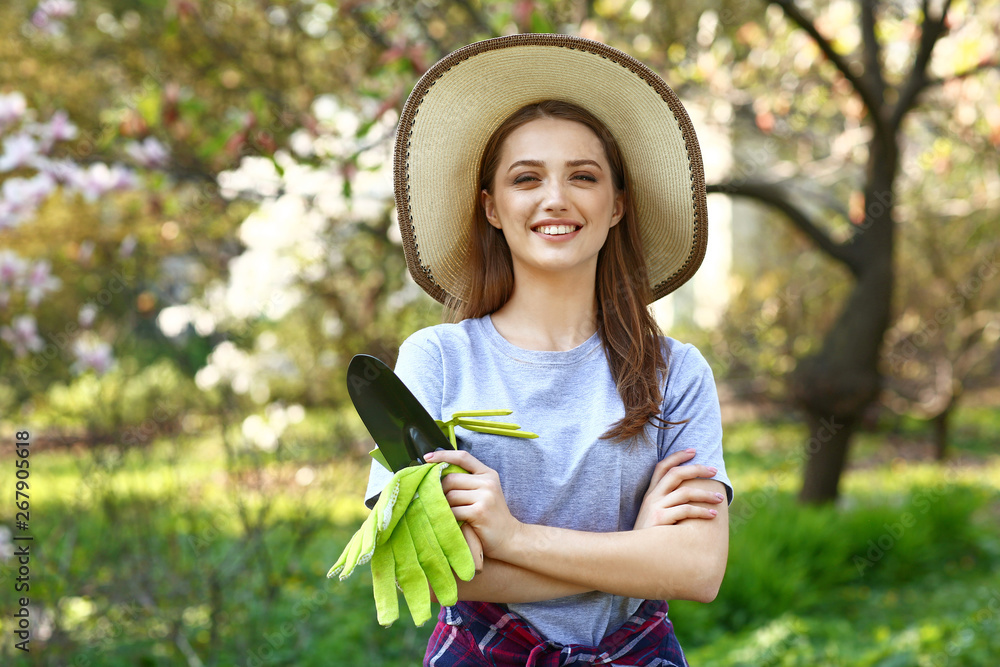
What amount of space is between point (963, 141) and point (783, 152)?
2.41 metres

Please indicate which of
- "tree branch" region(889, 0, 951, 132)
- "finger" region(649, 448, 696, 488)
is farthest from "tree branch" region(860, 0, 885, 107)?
"finger" region(649, 448, 696, 488)

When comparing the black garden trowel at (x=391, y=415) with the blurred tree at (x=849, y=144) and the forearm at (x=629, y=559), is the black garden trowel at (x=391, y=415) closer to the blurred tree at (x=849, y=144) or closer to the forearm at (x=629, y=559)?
the forearm at (x=629, y=559)

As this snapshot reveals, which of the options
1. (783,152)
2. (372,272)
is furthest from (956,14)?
(372,272)

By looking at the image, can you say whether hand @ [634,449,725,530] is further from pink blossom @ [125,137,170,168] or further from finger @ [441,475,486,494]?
pink blossom @ [125,137,170,168]

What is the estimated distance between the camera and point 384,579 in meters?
1.35

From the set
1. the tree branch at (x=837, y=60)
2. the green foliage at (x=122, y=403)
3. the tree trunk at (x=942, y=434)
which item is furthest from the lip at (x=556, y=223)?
the tree trunk at (x=942, y=434)

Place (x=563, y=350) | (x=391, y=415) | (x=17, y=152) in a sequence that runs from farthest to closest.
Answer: (x=17, y=152) → (x=563, y=350) → (x=391, y=415)

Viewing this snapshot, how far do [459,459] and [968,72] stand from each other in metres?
4.24

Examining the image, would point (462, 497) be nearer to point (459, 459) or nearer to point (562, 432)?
point (459, 459)

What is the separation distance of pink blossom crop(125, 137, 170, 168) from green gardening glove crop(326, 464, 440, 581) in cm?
260

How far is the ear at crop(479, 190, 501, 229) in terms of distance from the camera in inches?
70.1

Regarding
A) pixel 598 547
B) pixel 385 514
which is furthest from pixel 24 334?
pixel 598 547

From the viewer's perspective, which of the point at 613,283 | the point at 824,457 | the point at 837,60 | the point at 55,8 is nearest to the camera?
the point at 613,283

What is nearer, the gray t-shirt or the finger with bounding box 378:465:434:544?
the finger with bounding box 378:465:434:544
